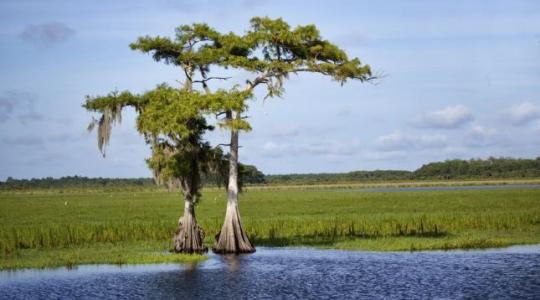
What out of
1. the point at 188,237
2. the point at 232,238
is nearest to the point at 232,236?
the point at 232,238

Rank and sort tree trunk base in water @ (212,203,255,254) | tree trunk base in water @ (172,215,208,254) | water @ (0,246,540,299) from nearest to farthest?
water @ (0,246,540,299), tree trunk base in water @ (172,215,208,254), tree trunk base in water @ (212,203,255,254)

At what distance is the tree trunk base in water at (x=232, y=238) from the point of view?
37.8 meters

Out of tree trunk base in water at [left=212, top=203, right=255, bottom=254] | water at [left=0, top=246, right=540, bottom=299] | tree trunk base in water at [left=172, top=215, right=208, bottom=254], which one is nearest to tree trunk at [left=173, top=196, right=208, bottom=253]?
tree trunk base in water at [left=172, top=215, right=208, bottom=254]

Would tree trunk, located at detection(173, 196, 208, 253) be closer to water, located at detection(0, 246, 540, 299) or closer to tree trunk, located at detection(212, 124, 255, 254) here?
tree trunk, located at detection(212, 124, 255, 254)

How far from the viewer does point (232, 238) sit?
37781 millimetres

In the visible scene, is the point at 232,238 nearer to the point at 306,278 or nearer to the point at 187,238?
the point at 187,238

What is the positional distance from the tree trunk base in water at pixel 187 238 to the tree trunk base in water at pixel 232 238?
0.96 m

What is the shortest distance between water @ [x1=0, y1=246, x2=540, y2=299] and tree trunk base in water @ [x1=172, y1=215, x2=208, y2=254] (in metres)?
1.53

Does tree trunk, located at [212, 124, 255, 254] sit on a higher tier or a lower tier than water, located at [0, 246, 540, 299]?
higher

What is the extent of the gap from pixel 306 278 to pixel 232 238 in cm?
923

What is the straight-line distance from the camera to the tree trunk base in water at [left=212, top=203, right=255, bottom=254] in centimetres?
3775

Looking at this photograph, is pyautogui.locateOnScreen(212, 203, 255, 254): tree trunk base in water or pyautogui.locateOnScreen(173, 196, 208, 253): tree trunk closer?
pyautogui.locateOnScreen(173, 196, 208, 253): tree trunk

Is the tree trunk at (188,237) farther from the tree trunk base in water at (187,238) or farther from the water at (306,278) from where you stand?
the water at (306,278)

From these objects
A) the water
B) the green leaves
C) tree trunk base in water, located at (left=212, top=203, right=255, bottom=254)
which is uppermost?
the green leaves
